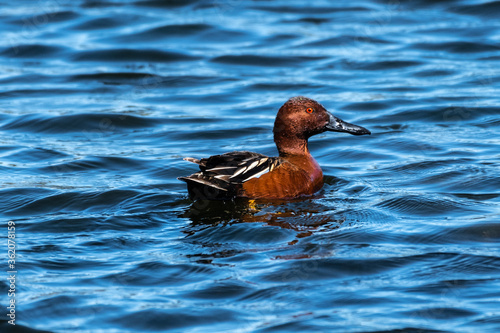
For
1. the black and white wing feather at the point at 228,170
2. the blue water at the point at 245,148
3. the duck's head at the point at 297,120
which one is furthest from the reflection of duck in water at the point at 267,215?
the duck's head at the point at 297,120

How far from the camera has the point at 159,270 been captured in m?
6.29

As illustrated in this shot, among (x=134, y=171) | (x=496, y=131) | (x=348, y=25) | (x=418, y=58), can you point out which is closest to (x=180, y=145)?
(x=134, y=171)

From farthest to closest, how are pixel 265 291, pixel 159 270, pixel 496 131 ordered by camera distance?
pixel 496 131 → pixel 159 270 → pixel 265 291

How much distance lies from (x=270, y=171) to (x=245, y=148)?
272cm

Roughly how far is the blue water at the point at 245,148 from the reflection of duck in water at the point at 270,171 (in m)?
0.18

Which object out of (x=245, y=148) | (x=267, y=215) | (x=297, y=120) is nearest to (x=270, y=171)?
(x=267, y=215)

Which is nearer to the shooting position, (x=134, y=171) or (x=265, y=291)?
(x=265, y=291)

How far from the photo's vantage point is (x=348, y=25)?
17406 mm

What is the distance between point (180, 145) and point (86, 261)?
4596 mm

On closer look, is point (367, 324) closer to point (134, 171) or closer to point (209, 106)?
point (134, 171)

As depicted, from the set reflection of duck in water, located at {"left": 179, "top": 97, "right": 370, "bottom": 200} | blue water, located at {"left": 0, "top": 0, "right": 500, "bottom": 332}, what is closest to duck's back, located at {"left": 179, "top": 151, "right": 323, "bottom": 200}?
reflection of duck in water, located at {"left": 179, "top": 97, "right": 370, "bottom": 200}

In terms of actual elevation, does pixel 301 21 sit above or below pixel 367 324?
above

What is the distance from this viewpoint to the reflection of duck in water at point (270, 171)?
25.8 ft

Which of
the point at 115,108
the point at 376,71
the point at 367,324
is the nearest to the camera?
the point at 367,324
